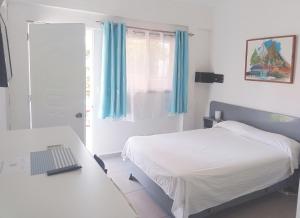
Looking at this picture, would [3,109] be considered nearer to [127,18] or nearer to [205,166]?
[127,18]

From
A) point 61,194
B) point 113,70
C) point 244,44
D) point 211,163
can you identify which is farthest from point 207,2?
point 61,194

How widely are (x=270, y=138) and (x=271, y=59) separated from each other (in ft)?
3.81

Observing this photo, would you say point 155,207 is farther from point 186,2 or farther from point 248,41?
point 186,2

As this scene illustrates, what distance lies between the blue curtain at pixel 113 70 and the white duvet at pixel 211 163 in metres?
0.88

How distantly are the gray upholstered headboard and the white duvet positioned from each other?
0.72 feet

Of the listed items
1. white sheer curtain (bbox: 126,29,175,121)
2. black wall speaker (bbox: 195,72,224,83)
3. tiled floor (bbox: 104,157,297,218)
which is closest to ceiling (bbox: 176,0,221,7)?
white sheer curtain (bbox: 126,29,175,121)

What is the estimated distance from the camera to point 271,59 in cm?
360

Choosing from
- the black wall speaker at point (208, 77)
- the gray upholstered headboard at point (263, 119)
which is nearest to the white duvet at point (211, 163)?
the gray upholstered headboard at point (263, 119)

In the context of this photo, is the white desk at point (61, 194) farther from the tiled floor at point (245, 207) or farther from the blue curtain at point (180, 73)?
the blue curtain at point (180, 73)

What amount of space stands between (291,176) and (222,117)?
1.59 meters

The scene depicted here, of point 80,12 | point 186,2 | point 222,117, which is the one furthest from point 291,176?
point 80,12

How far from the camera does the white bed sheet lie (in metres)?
2.31

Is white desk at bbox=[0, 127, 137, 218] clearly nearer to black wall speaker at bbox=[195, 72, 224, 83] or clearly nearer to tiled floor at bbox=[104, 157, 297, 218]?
tiled floor at bbox=[104, 157, 297, 218]

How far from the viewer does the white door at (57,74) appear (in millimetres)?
3236
